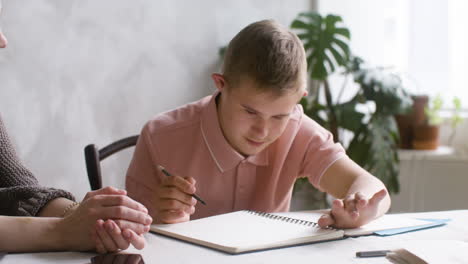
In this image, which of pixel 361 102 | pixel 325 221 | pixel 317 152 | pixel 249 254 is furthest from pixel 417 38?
pixel 249 254

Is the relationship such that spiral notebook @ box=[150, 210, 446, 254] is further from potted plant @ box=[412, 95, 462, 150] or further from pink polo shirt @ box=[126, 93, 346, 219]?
potted plant @ box=[412, 95, 462, 150]

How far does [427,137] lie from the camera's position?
112 inches

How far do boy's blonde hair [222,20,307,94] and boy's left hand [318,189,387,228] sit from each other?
0.29 meters

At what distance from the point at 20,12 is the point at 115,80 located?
466mm

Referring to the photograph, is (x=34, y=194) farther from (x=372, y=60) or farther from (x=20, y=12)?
(x=372, y=60)

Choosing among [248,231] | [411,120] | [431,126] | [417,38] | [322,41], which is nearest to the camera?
[248,231]

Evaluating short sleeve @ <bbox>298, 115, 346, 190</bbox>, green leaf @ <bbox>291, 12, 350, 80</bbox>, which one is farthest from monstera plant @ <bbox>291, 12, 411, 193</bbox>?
short sleeve @ <bbox>298, 115, 346, 190</bbox>

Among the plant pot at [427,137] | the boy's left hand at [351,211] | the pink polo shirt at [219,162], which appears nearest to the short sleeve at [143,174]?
the pink polo shirt at [219,162]

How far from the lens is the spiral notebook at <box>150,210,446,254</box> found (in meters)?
1.00

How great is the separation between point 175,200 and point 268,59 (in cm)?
37

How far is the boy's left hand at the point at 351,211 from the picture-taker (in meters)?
1.12

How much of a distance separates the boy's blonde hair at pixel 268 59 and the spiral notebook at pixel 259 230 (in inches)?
11.3

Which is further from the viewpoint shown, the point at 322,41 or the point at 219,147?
the point at 322,41

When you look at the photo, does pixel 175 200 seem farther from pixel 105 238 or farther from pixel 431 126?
pixel 431 126
